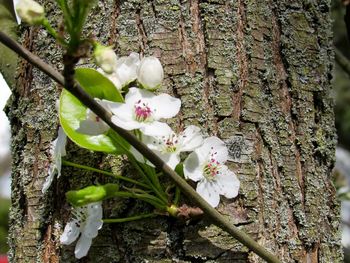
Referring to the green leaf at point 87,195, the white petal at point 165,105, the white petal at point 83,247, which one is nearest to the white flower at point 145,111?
the white petal at point 165,105

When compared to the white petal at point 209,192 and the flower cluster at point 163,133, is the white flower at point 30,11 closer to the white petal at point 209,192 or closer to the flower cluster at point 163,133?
the flower cluster at point 163,133

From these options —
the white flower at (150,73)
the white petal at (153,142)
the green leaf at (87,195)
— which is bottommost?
the green leaf at (87,195)

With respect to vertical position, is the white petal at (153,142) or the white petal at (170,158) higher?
the white petal at (153,142)

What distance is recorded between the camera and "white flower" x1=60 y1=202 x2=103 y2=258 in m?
1.02

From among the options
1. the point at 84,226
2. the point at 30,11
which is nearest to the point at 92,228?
the point at 84,226

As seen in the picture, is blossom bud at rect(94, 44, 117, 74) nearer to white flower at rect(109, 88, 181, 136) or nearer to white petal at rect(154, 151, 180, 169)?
white flower at rect(109, 88, 181, 136)

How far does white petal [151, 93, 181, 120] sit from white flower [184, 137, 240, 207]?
7 centimetres

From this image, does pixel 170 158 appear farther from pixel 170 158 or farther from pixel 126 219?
pixel 126 219

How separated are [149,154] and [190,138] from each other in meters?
0.14

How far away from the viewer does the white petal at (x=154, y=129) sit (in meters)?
0.95

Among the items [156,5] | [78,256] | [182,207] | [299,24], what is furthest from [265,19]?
[78,256]

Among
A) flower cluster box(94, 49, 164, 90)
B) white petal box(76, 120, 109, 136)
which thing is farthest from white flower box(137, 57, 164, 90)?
white petal box(76, 120, 109, 136)

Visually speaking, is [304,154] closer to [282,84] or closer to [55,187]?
[282,84]

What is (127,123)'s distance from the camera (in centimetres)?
91
